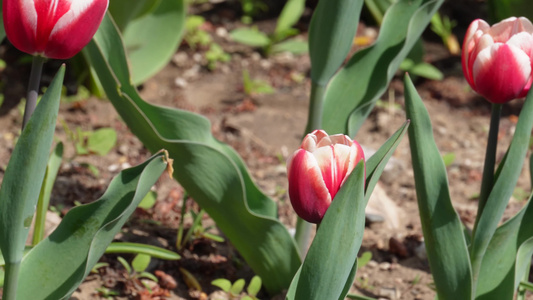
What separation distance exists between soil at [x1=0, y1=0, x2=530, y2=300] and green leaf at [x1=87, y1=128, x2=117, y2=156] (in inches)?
3.7

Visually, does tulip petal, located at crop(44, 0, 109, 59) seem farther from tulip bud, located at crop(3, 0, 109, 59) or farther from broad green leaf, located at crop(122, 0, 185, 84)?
broad green leaf, located at crop(122, 0, 185, 84)

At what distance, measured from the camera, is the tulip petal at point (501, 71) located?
123 cm

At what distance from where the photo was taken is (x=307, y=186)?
1.02m

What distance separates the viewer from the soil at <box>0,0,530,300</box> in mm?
Result: 1795

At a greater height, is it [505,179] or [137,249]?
[505,179]

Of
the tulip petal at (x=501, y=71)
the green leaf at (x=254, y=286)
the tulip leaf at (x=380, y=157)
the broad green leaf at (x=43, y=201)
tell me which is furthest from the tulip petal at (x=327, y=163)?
the broad green leaf at (x=43, y=201)

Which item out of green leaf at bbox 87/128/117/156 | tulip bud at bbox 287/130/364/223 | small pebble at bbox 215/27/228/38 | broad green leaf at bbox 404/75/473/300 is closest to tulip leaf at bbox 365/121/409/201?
tulip bud at bbox 287/130/364/223

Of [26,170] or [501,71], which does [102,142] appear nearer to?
[26,170]

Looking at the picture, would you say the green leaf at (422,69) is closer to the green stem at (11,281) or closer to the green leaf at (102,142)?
the green leaf at (102,142)

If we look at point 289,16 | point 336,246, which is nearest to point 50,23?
point 336,246

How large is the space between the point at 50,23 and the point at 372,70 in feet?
2.60

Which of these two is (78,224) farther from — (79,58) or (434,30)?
(434,30)

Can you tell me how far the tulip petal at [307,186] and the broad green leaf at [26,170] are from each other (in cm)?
37

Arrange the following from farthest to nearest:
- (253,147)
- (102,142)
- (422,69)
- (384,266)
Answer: (422,69) → (253,147) → (102,142) → (384,266)
